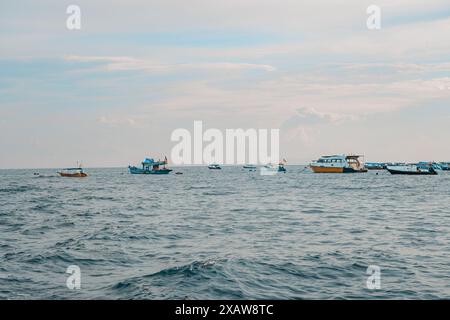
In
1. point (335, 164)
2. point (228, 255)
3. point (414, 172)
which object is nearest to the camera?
point (228, 255)

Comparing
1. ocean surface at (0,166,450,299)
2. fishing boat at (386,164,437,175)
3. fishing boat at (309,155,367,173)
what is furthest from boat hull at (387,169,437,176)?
ocean surface at (0,166,450,299)

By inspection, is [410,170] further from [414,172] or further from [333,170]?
[333,170]

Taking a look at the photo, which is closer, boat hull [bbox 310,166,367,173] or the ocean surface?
the ocean surface

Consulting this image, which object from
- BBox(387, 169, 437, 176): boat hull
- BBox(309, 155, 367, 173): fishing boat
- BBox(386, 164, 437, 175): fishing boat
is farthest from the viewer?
BBox(309, 155, 367, 173): fishing boat

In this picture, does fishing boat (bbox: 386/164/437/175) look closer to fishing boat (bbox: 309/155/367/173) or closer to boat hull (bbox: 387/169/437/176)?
boat hull (bbox: 387/169/437/176)

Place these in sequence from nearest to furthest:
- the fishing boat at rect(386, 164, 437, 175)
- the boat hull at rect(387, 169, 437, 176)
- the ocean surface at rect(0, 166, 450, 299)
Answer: the ocean surface at rect(0, 166, 450, 299)
the fishing boat at rect(386, 164, 437, 175)
the boat hull at rect(387, 169, 437, 176)

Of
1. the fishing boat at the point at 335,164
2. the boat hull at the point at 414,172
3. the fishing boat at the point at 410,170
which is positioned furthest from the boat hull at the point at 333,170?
the fishing boat at the point at 410,170

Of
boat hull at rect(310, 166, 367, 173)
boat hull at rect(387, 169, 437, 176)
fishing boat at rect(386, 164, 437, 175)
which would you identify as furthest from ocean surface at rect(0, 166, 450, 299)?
boat hull at rect(310, 166, 367, 173)

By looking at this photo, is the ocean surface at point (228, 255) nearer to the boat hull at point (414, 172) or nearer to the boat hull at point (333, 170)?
the boat hull at point (414, 172)

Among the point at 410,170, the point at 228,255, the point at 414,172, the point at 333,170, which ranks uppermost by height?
the point at 410,170

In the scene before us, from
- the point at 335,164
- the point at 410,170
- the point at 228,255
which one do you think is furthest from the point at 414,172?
the point at 228,255
